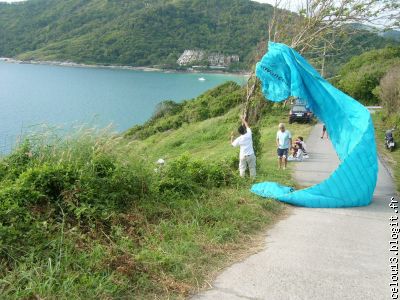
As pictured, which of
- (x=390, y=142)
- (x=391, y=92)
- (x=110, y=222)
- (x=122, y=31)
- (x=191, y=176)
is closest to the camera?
(x=110, y=222)

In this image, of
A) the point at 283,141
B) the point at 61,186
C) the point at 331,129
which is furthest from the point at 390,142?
the point at 61,186

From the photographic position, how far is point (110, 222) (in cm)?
591

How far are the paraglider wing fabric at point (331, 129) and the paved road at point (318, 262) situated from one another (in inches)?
14.0

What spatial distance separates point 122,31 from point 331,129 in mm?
131215

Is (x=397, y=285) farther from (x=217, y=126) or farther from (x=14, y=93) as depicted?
(x=14, y=93)

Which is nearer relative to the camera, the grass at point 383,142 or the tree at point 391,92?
the grass at point 383,142

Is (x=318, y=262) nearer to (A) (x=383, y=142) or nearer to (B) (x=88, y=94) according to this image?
(A) (x=383, y=142)

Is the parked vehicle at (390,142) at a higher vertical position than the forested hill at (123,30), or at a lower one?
lower

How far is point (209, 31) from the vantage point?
134 metres

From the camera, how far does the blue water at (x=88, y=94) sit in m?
48.2

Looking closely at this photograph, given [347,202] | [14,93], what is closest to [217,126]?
[347,202]

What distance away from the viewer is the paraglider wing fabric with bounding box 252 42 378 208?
938 cm

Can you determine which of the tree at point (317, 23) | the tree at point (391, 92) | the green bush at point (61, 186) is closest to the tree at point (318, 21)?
the tree at point (317, 23)

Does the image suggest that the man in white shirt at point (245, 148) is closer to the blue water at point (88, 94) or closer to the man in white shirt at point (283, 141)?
the man in white shirt at point (283, 141)
